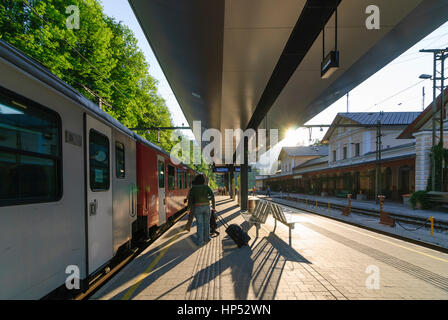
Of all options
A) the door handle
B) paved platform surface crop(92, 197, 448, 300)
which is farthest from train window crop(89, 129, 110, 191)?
paved platform surface crop(92, 197, 448, 300)

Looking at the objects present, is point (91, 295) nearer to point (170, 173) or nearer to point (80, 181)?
point (80, 181)

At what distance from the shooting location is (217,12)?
4.57m

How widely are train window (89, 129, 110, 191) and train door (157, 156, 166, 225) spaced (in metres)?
3.49

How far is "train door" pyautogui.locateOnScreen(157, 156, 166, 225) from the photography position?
7761 mm

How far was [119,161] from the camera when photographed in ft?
15.7

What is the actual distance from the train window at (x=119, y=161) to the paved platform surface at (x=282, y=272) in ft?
6.41

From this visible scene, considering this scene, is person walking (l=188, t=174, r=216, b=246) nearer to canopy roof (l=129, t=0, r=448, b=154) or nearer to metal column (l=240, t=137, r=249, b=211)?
canopy roof (l=129, t=0, r=448, b=154)

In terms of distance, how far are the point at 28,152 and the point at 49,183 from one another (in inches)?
17.9

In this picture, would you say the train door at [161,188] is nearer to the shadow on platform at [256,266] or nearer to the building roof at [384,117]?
the shadow on platform at [256,266]

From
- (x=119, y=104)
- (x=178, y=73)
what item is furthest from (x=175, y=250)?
(x=119, y=104)

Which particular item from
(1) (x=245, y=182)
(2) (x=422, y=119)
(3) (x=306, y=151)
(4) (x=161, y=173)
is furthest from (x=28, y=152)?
(3) (x=306, y=151)

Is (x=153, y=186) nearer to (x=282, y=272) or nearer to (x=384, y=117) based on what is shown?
(x=282, y=272)
